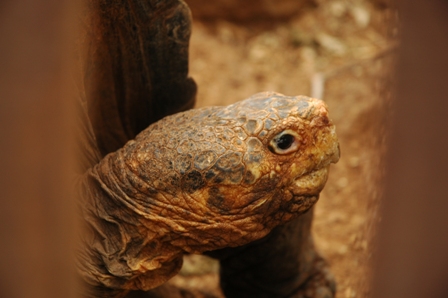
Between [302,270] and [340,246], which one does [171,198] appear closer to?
[302,270]

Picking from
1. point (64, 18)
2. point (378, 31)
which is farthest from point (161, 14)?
point (378, 31)

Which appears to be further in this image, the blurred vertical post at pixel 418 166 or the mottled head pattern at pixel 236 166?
the mottled head pattern at pixel 236 166

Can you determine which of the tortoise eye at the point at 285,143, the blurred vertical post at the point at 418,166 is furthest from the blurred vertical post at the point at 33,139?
the tortoise eye at the point at 285,143

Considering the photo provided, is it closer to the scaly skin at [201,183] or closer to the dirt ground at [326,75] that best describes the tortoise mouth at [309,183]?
the scaly skin at [201,183]

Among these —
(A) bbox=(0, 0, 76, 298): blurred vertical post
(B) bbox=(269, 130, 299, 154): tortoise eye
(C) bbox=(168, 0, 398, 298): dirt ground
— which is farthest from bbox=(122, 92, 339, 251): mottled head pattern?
A: (C) bbox=(168, 0, 398, 298): dirt ground

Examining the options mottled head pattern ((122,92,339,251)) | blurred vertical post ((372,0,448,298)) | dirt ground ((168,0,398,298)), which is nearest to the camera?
blurred vertical post ((372,0,448,298))

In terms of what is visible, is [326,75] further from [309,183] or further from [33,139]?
[33,139]

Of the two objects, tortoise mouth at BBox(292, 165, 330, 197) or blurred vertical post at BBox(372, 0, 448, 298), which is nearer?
blurred vertical post at BBox(372, 0, 448, 298)

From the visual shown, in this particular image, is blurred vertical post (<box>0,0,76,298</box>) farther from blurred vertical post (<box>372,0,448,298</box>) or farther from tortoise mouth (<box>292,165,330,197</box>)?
tortoise mouth (<box>292,165,330,197</box>)
